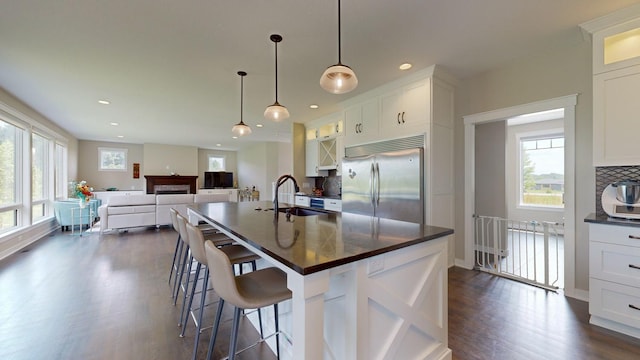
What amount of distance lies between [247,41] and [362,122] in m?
2.10

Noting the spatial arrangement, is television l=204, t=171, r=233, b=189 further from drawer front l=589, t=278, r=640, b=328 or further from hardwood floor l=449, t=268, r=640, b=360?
drawer front l=589, t=278, r=640, b=328

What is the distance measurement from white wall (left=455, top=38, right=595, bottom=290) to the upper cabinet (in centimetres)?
25

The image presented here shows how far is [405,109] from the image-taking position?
3.44m

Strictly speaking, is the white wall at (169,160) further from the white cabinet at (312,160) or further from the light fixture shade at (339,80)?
the light fixture shade at (339,80)

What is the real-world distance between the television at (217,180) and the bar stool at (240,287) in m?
→ 10.0

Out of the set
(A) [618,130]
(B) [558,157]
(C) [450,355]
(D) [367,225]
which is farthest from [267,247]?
(B) [558,157]

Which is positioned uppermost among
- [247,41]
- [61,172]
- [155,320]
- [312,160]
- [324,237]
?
[247,41]

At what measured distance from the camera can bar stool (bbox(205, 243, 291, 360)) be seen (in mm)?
1262

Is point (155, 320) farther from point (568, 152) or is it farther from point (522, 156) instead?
point (522, 156)

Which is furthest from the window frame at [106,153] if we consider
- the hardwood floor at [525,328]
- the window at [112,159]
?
the hardwood floor at [525,328]

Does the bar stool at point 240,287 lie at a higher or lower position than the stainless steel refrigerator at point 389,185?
lower

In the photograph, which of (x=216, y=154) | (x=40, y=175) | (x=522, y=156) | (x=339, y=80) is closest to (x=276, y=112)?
(x=339, y=80)

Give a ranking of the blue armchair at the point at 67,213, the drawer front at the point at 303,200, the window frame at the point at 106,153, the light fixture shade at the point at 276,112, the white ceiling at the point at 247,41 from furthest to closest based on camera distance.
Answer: the window frame at the point at 106,153 → the blue armchair at the point at 67,213 → the drawer front at the point at 303,200 → the light fixture shade at the point at 276,112 → the white ceiling at the point at 247,41

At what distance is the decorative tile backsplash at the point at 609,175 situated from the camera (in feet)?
7.32
